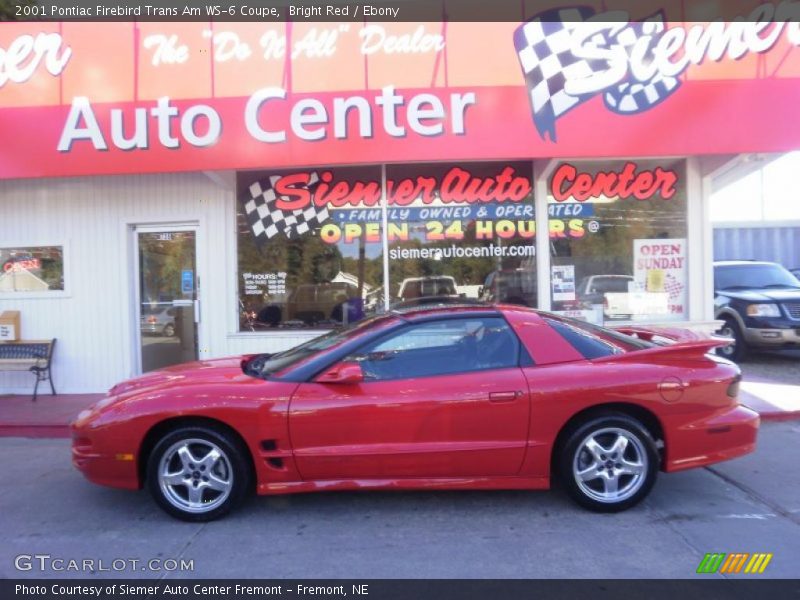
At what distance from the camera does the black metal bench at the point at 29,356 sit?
27.1ft

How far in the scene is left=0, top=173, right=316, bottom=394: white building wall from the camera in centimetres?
849

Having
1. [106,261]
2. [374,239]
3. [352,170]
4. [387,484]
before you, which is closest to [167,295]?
[106,261]

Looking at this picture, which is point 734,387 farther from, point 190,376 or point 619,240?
point 619,240

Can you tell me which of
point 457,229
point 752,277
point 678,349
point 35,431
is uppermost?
point 457,229

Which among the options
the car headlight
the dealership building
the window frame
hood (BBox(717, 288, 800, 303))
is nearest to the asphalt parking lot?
the dealership building

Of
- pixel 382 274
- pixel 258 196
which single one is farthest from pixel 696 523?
pixel 258 196

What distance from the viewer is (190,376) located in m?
4.66

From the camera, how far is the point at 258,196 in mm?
8539

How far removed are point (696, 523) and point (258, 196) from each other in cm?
641

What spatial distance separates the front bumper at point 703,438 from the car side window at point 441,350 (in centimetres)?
118

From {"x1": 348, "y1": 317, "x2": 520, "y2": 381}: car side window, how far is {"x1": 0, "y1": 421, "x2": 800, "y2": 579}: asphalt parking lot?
3.30ft

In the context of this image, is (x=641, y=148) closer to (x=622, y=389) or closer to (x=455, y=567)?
(x=622, y=389)

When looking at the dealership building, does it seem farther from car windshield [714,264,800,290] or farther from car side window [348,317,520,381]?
car side window [348,317,520,381]

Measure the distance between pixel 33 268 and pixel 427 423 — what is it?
22.7 ft
